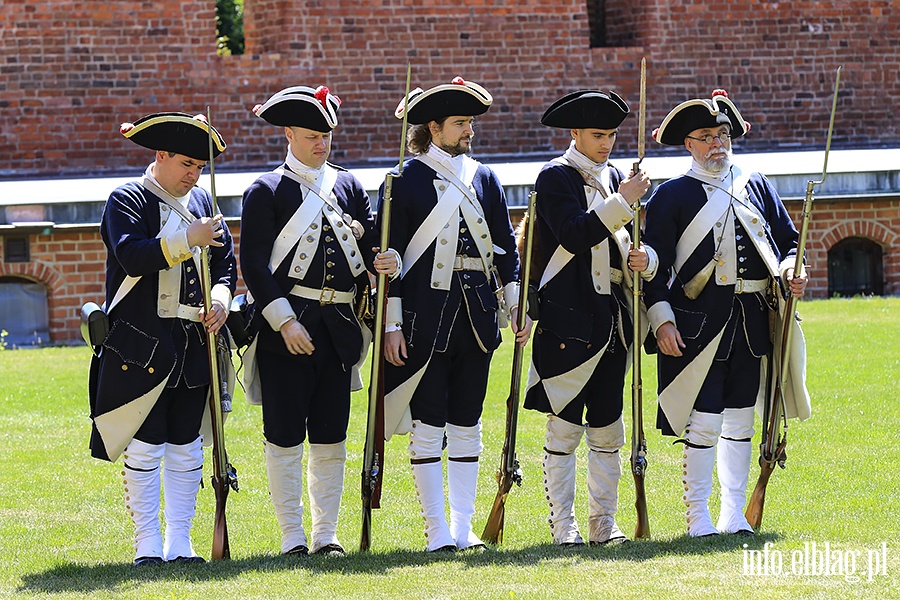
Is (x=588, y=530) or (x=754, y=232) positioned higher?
(x=754, y=232)

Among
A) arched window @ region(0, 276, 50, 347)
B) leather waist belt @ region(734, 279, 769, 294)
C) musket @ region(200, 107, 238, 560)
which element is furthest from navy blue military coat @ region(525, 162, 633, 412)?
arched window @ region(0, 276, 50, 347)

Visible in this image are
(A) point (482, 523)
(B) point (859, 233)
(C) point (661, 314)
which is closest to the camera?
(C) point (661, 314)

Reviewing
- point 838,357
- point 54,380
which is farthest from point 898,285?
point 54,380

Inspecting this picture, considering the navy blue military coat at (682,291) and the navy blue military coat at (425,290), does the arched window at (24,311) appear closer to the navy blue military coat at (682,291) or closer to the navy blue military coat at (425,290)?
the navy blue military coat at (425,290)

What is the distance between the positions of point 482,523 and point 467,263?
1622mm

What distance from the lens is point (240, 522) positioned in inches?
305

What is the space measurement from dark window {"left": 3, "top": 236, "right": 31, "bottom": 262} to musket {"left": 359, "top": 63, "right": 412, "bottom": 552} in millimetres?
9669

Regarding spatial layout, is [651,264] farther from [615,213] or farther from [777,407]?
[777,407]

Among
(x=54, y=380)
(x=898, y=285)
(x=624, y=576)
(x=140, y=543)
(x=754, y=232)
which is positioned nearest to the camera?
(x=624, y=576)

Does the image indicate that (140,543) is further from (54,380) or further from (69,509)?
(54,380)

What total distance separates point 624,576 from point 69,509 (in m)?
3.54

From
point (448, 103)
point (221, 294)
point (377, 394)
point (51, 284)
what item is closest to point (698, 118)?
point (448, 103)

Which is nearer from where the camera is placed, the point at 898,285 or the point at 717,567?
the point at 717,567

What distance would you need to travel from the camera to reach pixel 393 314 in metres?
6.48
